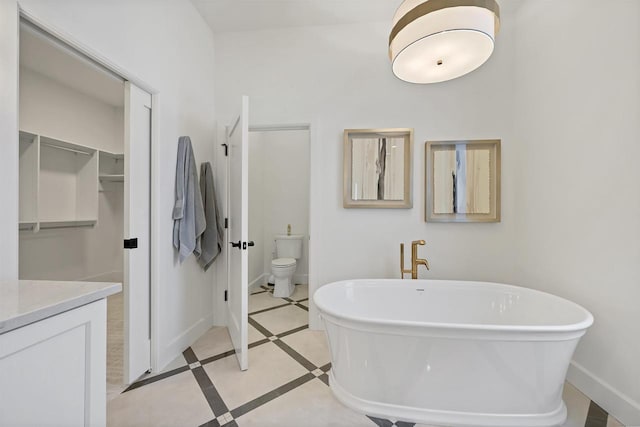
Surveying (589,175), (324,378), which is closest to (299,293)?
(324,378)

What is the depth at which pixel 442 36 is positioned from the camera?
125 centimetres

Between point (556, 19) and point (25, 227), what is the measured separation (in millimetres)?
4910

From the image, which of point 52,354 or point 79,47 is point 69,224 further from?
point 52,354

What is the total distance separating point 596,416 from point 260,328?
7.56 ft

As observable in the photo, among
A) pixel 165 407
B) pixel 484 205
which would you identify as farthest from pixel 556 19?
pixel 165 407

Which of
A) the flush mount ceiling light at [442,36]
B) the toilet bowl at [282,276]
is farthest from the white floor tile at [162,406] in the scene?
the flush mount ceiling light at [442,36]

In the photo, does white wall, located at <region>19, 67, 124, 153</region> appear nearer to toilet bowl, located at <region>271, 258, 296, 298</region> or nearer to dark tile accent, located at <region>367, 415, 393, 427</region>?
toilet bowl, located at <region>271, 258, 296, 298</region>

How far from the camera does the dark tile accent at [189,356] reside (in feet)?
6.50

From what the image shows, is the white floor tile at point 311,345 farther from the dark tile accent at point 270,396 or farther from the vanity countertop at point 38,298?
the vanity countertop at point 38,298

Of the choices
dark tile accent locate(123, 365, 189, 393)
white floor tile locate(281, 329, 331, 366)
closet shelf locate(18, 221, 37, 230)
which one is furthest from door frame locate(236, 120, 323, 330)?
closet shelf locate(18, 221, 37, 230)

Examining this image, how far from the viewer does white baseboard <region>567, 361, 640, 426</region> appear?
1377 millimetres

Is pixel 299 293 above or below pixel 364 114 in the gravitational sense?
below

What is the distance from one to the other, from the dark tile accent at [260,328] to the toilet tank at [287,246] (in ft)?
3.99

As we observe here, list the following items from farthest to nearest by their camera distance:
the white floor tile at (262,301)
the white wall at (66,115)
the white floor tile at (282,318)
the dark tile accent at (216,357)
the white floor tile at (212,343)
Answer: the white floor tile at (262,301) → the white wall at (66,115) → the white floor tile at (282,318) → the white floor tile at (212,343) → the dark tile accent at (216,357)
